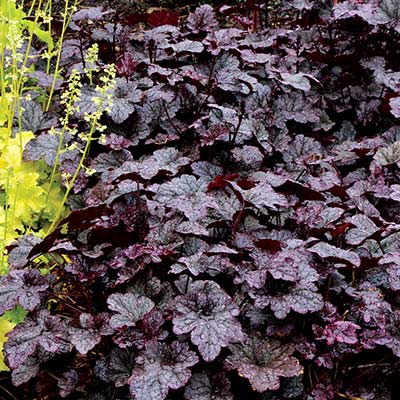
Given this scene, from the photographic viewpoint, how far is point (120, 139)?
8.97 ft

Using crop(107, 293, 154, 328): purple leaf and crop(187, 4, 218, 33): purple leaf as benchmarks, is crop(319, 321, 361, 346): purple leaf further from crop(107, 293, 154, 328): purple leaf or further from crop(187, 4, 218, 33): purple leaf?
crop(187, 4, 218, 33): purple leaf

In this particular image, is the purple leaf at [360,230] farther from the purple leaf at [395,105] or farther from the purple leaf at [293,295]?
the purple leaf at [395,105]

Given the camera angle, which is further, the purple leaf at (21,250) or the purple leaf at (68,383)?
the purple leaf at (21,250)

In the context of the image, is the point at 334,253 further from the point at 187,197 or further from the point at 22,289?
the point at 22,289

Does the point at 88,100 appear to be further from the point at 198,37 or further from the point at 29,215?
the point at 198,37

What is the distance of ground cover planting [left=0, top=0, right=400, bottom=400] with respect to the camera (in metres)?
1.93

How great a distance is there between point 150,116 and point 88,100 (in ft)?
0.93

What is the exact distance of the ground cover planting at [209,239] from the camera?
1.93 metres

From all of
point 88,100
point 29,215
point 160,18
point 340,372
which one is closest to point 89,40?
point 160,18

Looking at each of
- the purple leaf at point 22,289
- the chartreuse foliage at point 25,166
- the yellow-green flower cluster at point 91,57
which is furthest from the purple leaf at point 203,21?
the purple leaf at point 22,289

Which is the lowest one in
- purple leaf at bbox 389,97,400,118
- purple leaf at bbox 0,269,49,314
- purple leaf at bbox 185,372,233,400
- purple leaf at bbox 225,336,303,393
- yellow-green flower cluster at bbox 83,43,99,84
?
purple leaf at bbox 185,372,233,400

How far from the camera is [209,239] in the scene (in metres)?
2.32

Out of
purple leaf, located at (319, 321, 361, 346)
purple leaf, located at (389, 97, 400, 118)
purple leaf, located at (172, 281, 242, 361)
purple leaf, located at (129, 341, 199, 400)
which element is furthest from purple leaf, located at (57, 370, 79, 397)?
purple leaf, located at (389, 97, 400, 118)

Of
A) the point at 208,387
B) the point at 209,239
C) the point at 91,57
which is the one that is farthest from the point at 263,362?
the point at 91,57
